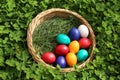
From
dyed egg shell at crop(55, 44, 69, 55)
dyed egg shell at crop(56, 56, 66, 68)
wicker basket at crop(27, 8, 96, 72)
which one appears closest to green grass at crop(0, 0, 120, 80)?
wicker basket at crop(27, 8, 96, 72)

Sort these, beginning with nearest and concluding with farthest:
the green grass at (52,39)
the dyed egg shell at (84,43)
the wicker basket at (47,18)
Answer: the green grass at (52,39), the wicker basket at (47,18), the dyed egg shell at (84,43)

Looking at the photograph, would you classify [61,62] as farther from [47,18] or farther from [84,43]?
[47,18]

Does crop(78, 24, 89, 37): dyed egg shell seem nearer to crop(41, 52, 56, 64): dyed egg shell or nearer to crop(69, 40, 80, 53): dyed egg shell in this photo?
crop(69, 40, 80, 53): dyed egg shell

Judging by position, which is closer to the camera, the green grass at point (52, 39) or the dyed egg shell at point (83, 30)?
the green grass at point (52, 39)

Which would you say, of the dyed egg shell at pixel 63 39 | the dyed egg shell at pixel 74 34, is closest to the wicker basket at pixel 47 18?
the dyed egg shell at pixel 74 34

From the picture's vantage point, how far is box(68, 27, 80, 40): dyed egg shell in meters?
4.15

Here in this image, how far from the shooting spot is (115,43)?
423 cm

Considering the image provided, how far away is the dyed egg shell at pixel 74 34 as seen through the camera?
4.15 meters

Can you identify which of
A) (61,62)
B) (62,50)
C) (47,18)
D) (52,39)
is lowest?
(61,62)

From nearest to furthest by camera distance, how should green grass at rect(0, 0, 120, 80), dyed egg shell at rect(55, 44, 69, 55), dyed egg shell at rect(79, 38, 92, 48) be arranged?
green grass at rect(0, 0, 120, 80), dyed egg shell at rect(55, 44, 69, 55), dyed egg shell at rect(79, 38, 92, 48)

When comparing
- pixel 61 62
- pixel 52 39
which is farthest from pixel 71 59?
pixel 52 39

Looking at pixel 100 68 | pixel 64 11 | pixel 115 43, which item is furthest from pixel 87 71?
pixel 64 11

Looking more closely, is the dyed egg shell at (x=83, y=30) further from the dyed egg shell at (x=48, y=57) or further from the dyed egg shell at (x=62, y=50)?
the dyed egg shell at (x=48, y=57)

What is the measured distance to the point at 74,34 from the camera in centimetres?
414
